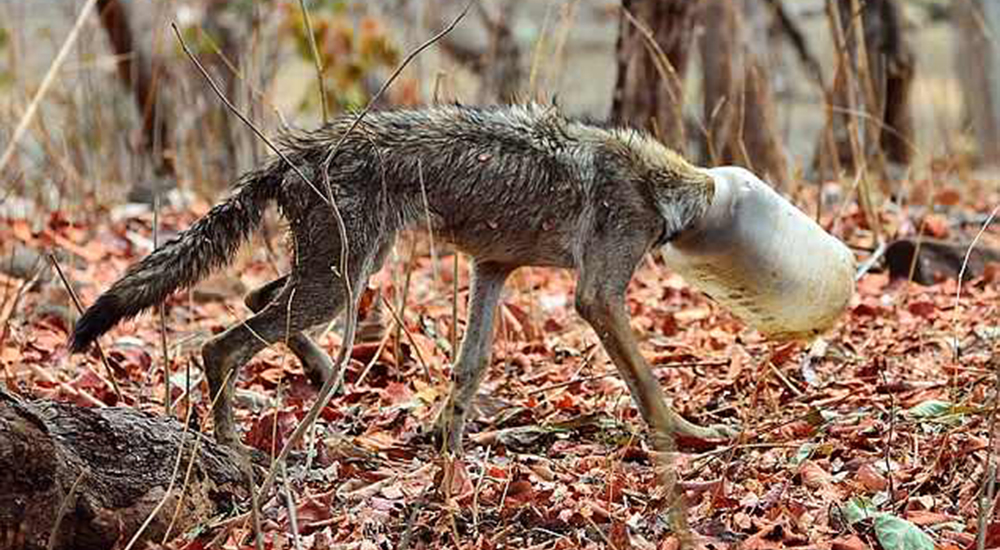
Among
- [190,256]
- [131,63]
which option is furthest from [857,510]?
[131,63]

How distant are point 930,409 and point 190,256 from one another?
249 centimetres

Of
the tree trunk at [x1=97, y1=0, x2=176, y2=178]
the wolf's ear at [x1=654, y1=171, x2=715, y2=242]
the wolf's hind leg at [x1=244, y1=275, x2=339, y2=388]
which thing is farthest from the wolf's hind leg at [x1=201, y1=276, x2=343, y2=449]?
the tree trunk at [x1=97, y1=0, x2=176, y2=178]

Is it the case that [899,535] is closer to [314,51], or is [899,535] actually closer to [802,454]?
[802,454]

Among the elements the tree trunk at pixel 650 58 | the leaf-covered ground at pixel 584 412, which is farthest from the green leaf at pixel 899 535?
the tree trunk at pixel 650 58

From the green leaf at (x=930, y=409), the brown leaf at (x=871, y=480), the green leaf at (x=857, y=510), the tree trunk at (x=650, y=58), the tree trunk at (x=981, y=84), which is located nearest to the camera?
the green leaf at (x=857, y=510)

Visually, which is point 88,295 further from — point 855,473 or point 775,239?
point 855,473

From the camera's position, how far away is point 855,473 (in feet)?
14.3

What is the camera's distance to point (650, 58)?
826cm

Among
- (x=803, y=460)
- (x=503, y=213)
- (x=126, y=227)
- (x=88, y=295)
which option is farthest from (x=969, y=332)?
(x=126, y=227)

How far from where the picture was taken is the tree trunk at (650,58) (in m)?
8.00

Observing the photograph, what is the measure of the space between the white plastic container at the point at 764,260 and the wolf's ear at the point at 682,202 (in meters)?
0.04

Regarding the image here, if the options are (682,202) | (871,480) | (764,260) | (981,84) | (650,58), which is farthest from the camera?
(981,84)

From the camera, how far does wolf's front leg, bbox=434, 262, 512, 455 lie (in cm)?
502

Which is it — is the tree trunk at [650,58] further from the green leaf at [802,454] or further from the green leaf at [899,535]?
the green leaf at [899,535]
